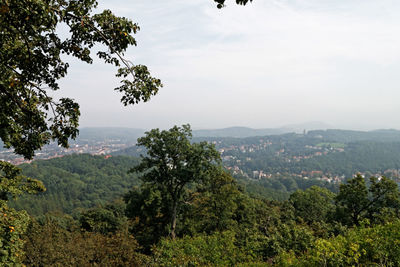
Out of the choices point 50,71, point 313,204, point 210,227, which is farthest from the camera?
point 313,204

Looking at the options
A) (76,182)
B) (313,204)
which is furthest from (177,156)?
(76,182)

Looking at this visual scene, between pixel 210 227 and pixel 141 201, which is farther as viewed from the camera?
pixel 141 201

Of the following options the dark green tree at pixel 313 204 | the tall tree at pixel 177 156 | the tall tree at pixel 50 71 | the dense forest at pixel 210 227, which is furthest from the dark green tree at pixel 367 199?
the tall tree at pixel 50 71

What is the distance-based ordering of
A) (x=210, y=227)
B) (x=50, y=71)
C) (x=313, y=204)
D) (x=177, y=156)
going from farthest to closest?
1. (x=313, y=204)
2. (x=210, y=227)
3. (x=177, y=156)
4. (x=50, y=71)

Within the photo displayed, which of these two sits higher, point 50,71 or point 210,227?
point 50,71

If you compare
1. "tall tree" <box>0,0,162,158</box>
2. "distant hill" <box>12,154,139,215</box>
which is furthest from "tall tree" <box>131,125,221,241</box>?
"distant hill" <box>12,154,139,215</box>

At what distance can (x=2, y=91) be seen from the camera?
4.95 m

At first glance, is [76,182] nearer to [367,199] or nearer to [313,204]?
[313,204]

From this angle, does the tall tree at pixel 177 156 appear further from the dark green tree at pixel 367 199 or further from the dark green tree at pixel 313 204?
the dark green tree at pixel 313 204

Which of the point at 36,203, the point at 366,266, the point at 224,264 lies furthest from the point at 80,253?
the point at 36,203

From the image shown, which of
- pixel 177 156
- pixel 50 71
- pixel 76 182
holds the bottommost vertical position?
pixel 76 182

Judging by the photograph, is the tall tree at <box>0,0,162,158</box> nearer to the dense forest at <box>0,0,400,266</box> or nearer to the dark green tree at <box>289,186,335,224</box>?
the dense forest at <box>0,0,400,266</box>

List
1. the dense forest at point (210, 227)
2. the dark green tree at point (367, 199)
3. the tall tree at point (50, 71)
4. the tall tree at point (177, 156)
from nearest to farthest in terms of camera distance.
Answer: the tall tree at point (50, 71) < the dense forest at point (210, 227) < the tall tree at point (177, 156) < the dark green tree at point (367, 199)

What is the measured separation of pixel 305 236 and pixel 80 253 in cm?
1026
